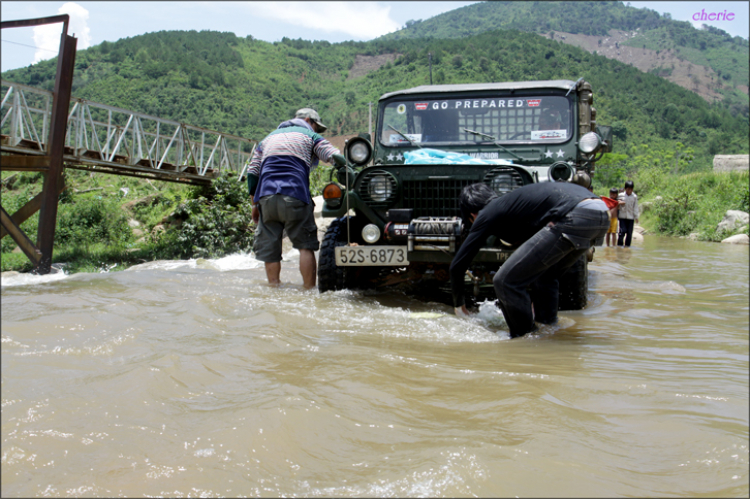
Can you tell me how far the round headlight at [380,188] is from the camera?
4.28 m

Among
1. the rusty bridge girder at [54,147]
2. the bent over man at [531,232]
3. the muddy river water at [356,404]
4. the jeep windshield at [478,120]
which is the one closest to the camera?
the muddy river water at [356,404]

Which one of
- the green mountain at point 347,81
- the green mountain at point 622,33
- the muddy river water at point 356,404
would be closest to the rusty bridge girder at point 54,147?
the muddy river water at point 356,404

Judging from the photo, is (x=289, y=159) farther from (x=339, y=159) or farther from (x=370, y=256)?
(x=370, y=256)

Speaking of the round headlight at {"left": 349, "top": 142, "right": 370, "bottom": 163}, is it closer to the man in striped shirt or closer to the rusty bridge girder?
the man in striped shirt

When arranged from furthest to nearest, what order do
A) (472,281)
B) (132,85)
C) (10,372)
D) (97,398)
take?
(132,85) < (472,281) < (97,398) < (10,372)

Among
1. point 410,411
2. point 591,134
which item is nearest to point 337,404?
point 410,411

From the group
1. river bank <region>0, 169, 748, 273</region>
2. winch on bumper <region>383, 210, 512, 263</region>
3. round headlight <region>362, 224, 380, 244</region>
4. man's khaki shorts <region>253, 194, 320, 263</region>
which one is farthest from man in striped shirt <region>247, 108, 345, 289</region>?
river bank <region>0, 169, 748, 273</region>

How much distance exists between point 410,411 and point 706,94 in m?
71.8

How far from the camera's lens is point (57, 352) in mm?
2332

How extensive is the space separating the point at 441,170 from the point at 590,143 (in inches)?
56.0

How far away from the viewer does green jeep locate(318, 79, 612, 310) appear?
4078mm

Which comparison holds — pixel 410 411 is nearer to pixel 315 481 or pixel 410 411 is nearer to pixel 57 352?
pixel 315 481

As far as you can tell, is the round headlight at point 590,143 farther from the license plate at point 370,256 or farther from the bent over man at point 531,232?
the license plate at point 370,256

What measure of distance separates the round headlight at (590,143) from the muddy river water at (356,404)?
168 centimetres
